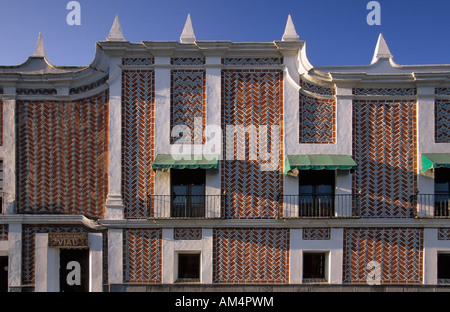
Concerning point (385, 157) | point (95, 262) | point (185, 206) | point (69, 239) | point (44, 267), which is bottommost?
point (44, 267)

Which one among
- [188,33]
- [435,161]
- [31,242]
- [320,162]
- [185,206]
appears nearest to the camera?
[435,161]

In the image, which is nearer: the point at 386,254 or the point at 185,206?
the point at 386,254

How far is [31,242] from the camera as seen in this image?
32.6 ft

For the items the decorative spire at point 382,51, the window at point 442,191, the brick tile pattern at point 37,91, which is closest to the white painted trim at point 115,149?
the brick tile pattern at point 37,91

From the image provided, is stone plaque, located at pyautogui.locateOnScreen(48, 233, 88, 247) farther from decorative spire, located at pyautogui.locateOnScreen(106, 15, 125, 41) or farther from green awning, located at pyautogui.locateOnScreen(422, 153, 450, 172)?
green awning, located at pyautogui.locateOnScreen(422, 153, 450, 172)

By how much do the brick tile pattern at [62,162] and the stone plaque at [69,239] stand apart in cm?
80

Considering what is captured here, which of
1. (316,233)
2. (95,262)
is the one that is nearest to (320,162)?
(316,233)

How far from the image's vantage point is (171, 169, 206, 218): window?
988cm

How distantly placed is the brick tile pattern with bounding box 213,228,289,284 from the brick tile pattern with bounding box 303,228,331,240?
26.4 inches

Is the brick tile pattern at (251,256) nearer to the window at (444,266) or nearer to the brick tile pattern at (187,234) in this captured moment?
the brick tile pattern at (187,234)

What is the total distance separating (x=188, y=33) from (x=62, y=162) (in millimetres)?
6635

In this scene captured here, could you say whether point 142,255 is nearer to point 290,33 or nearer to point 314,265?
point 314,265

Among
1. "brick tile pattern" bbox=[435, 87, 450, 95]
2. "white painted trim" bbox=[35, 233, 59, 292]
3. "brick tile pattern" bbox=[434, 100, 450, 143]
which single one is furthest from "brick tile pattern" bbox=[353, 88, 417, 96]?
"white painted trim" bbox=[35, 233, 59, 292]

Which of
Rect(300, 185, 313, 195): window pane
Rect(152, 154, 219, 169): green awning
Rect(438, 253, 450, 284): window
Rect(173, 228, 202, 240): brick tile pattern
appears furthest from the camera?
Rect(300, 185, 313, 195): window pane
